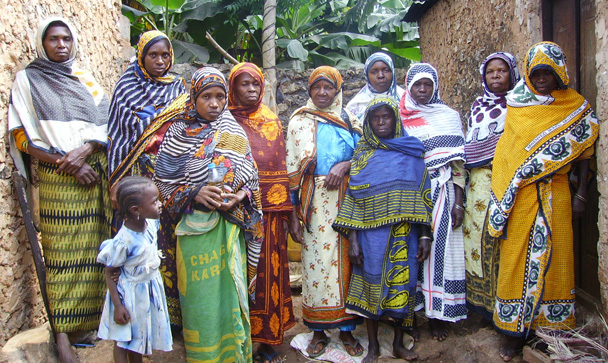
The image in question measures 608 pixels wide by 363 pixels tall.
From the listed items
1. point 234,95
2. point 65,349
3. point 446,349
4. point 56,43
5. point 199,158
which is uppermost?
point 56,43

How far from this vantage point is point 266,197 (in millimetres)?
3375

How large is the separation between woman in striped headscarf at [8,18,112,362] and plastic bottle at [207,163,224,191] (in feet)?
2.85

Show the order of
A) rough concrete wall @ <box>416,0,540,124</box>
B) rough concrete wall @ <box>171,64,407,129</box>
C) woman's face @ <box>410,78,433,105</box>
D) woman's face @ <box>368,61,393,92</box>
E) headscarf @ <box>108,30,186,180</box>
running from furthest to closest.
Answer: rough concrete wall @ <box>171,64,407,129</box>, woman's face @ <box>368,61,393,92</box>, rough concrete wall @ <box>416,0,540,124</box>, woman's face @ <box>410,78,433,105</box>, headscarf @ <box>108,30,186,180</box>

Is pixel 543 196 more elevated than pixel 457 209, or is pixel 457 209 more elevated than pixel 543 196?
pixel 543 196

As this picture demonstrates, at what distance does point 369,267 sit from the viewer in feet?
11.1

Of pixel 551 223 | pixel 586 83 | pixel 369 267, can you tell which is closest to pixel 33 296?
pixel 369 267

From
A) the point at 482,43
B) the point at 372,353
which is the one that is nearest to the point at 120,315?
the point at 372,353

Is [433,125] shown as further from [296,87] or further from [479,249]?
[296,87]

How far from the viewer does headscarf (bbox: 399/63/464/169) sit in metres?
3.55

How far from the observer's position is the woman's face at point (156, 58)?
3.44 meters

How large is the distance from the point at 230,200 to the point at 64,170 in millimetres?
1118

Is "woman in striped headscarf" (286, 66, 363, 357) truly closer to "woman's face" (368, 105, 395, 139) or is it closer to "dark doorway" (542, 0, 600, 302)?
"woman's face" (368, 105, 395, 139)

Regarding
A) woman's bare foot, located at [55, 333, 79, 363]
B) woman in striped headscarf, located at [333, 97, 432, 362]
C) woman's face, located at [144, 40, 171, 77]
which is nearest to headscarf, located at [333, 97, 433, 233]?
woman in striped headscarf, located at [333, 97, 432, 362]

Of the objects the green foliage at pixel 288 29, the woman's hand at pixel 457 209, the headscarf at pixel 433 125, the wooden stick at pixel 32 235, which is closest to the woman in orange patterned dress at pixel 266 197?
the headscarf at pixel 433 125
